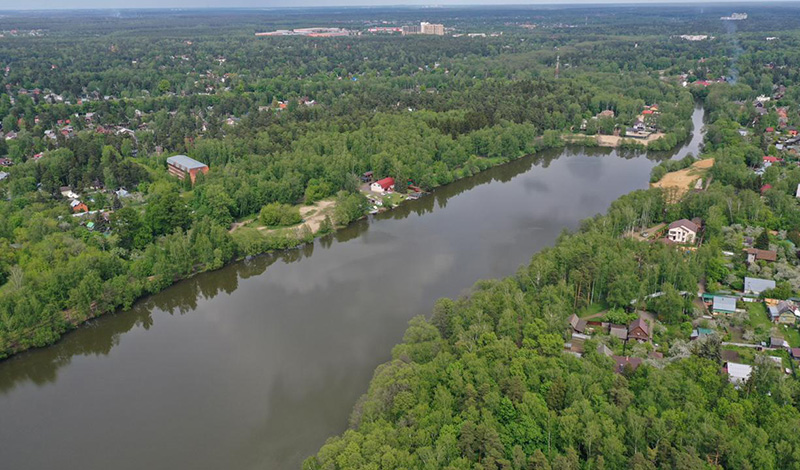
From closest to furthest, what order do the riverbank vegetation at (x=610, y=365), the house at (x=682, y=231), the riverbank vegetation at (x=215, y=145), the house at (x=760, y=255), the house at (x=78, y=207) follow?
the riverbank vegetation at (x=610, y=365), the house at (x=760, y=255), the riverbank vegetation at (x=215, y=145), the house at (x=682, y=231), the house at (x=78, y=207)

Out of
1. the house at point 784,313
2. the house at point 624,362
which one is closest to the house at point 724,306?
the house at point 784,313

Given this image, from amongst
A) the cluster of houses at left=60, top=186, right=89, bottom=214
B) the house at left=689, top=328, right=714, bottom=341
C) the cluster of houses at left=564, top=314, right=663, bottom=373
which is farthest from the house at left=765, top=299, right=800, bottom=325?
the cluster of houses at left=60, top=186, right=89, bottom=214

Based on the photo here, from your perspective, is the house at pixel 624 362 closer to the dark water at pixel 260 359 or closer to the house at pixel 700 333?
the house at pixel 700 333

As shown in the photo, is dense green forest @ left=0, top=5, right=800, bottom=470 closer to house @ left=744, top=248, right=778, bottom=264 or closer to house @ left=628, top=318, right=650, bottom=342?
house @ left=744, top=248, right=778, bottom=264

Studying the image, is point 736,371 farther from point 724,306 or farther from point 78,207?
point 78,207

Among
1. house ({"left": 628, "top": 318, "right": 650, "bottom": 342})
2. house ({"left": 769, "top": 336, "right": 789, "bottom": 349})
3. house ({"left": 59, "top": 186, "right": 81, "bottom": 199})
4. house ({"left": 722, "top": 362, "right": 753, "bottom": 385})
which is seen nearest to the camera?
house ({"left": 722, "top": 362, "right": 753, "bottom": 385})

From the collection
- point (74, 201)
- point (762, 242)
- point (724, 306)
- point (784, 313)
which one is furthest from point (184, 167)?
point (784, 313)

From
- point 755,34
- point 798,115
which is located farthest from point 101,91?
point 755,34
